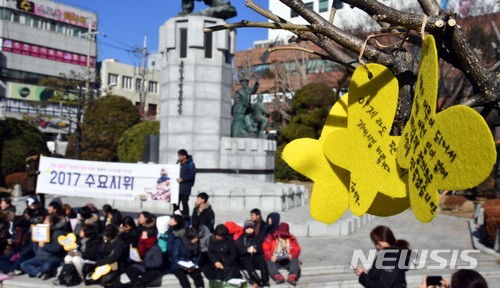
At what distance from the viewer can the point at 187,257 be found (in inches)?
301

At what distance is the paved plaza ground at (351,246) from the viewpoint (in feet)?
26.3

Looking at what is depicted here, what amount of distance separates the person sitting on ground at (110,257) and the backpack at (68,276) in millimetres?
187

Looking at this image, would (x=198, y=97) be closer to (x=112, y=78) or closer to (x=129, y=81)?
(x=112, y=78)

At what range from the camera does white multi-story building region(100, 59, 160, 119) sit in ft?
190

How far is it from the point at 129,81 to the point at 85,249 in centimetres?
5528

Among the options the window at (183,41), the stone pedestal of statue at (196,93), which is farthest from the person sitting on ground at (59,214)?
the window at (183,41)

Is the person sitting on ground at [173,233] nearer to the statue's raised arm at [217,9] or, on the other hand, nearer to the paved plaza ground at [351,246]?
the paved plaza ground at [351,246]

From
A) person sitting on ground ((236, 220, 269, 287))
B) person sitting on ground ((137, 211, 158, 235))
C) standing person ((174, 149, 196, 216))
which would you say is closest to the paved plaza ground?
person sitting on ground ((236, 220, 269, 287))

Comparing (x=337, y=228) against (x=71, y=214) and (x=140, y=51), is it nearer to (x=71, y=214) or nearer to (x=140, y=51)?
(x=71, y=214)

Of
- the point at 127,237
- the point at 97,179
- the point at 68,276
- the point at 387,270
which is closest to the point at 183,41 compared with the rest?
the point at 97,179

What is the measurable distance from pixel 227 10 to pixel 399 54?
1655 centimetres

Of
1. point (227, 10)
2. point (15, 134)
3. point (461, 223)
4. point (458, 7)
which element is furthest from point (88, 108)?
point (461, 223)

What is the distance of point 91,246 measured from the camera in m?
7.86

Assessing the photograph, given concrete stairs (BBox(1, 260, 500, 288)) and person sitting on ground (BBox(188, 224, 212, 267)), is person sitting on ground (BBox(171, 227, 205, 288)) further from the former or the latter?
concrete stairs (BBox(1, 260, 500, 288))
